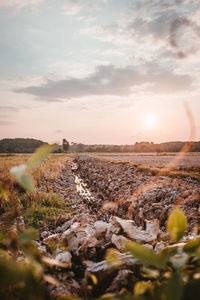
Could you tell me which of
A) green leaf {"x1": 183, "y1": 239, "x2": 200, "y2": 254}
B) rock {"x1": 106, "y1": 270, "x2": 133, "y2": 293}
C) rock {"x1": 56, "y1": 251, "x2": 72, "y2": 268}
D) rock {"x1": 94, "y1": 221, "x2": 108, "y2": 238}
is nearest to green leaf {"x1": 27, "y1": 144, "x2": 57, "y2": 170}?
green leaf {"x1": 183, "y1": 239, "x2": 200, "y2": 254}

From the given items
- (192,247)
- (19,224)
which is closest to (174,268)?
(192,247)

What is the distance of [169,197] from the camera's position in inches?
195

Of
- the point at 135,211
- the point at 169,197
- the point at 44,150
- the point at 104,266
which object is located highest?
the point at 44,150

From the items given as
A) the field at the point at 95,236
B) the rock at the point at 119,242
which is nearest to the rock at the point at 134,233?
the field at the point at 95,236

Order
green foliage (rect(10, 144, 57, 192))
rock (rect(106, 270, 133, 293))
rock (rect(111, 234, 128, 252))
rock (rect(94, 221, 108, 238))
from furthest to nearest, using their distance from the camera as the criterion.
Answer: rock (rect(94, 221, 108, 238)) < rock (rect(111, 234, 128, 252)) < rock (rect(106, 270, 133, 293)) < green foliage (rect(10, 144, 57, 192))

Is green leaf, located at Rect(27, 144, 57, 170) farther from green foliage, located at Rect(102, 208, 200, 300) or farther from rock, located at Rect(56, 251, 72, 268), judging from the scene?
rock, located at Rect(56, 251, 72, 268)

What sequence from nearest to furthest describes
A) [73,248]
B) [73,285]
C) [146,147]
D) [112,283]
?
[112,283] → [73,285] → [73,248] → [146,147]

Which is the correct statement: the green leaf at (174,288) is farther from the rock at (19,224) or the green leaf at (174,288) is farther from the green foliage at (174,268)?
the rock at (19,224)

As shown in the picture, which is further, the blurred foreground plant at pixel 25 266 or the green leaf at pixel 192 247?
the green leaf at pixel 192 247

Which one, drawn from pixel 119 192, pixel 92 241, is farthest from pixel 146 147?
pixel 92 241

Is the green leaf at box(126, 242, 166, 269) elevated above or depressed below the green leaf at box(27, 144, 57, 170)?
below

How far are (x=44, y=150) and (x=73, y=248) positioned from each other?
151 centimetres

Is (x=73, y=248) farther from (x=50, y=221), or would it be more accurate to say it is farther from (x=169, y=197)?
(x=169, y=197)

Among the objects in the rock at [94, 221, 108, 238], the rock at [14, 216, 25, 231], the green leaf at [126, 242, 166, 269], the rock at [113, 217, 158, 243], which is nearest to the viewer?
the green leaf at [126, 242, 166, 269]
